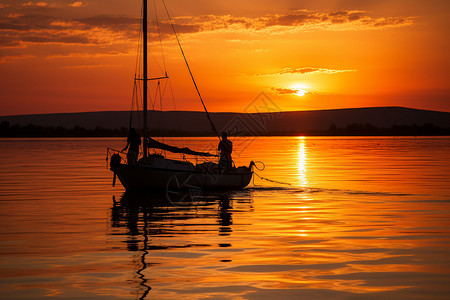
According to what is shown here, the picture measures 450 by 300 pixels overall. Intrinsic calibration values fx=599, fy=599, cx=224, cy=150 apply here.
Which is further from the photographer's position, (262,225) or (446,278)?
(262,225)

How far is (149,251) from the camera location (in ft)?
49.1

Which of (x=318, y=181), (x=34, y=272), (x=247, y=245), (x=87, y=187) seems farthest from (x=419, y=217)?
(x=87, y=187)

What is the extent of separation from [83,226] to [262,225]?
5.83m

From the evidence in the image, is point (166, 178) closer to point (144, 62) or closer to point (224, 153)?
point (224, 153)

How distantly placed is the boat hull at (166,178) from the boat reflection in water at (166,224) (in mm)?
521

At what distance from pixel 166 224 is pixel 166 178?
35.3 feet

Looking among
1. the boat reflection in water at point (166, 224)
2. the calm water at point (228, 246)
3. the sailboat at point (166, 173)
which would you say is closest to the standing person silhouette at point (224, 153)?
the sailboat at point (166, 173)

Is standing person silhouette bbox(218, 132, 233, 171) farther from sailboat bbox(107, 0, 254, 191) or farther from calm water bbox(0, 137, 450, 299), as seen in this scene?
calm water bbox(0, 137, 450, 299)

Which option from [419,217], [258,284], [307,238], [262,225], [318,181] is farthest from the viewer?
[318,181]

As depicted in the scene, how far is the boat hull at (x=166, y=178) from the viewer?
3066 cm

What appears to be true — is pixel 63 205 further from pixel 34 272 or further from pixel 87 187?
pixel 34 272

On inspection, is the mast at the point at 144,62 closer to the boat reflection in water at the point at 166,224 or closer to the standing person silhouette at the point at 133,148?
the standing person silhouette at the point at 133,148

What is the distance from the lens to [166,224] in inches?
790

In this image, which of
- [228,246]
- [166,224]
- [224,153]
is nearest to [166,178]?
[224,153]
